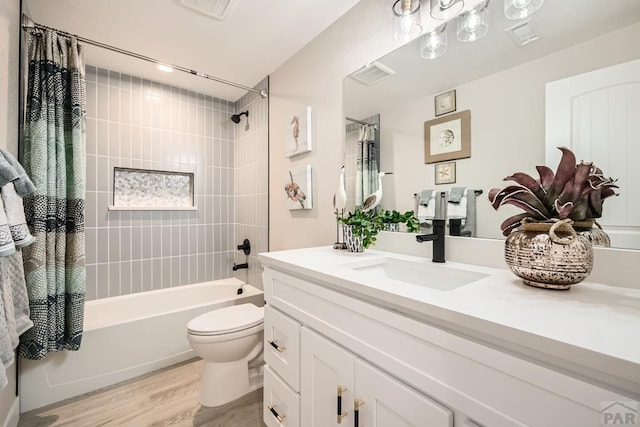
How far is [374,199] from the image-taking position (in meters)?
1.45

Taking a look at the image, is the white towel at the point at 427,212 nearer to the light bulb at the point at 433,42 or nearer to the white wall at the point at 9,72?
the light bulb at the point at 433,42

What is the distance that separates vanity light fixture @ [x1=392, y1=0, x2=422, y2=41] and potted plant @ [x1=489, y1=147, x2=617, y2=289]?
88 centimetres

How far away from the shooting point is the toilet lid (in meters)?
1.54

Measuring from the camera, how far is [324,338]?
883mm

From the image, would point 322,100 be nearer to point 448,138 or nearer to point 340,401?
point 448,138

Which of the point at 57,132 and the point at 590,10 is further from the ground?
the point at 590,10

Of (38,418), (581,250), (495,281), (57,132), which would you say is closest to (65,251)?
(57,132)

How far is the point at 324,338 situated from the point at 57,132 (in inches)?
76.5

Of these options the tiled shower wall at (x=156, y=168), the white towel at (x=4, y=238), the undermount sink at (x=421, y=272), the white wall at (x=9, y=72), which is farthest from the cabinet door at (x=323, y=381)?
the tiled shower wall at (x=156, y=168)

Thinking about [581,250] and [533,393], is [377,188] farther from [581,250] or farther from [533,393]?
[533,393]

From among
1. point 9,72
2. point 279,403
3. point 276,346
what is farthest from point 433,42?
point 9,72

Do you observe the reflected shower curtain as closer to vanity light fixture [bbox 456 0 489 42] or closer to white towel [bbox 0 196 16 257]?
white towel [bbox 0 196 16 257]

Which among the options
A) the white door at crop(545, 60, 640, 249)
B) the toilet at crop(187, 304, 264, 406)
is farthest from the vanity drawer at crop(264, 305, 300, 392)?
the white door at crop(545, 60, 640, 249)

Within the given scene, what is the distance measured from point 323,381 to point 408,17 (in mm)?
1558
